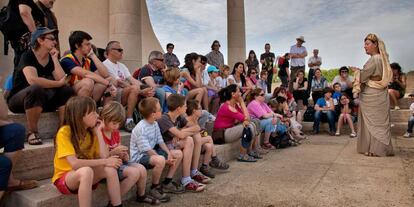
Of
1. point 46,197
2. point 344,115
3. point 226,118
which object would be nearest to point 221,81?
point 226,118

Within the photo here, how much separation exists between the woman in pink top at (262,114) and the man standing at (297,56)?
17.4 ft

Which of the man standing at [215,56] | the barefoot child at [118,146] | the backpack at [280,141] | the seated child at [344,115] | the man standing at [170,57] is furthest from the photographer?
the man standing at [215,56]

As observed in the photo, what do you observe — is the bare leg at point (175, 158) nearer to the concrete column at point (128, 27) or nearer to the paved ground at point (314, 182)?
the paved ground at point (314, 182)

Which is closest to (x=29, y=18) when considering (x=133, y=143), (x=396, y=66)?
(x=133, y=143)

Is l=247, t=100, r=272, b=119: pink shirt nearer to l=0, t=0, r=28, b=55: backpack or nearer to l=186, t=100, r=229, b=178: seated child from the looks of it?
l=186, t=100, r=229, b=178: seated child

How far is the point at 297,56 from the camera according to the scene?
464 inches

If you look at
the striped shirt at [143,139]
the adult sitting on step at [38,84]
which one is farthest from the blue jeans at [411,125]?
the adult sitting on step at [38,84]

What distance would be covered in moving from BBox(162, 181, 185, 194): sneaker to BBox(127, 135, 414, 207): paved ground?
0.40 ft

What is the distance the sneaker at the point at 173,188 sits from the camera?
3.94 metres

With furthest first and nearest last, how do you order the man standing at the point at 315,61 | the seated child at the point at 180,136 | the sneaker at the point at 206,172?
the man standing at the point at 315,61, the sneaker at the point at 206,172, the seated child at the point at 180,136

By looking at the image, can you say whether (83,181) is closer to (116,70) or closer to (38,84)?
(38,84)

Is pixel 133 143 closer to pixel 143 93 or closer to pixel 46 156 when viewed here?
pixel 46 156

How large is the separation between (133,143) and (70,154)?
3.39ft

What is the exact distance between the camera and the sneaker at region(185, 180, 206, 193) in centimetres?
399
